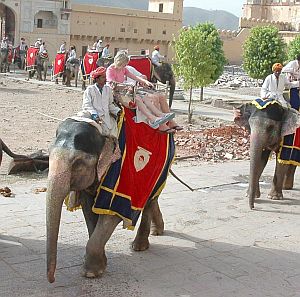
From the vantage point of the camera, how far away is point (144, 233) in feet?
20.8

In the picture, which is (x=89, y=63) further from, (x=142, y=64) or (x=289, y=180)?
(x=289, y=180)

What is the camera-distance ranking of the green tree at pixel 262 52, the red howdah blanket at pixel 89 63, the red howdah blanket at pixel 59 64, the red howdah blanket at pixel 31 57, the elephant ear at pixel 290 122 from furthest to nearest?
the green tree at pixel 262 52 < the red howdah blanket at pixel 31 57 < the red howdah blanket at pixel 59 64 < the red howdah blanket at pixel 89 63 < the elephant ear at pixel 290 122

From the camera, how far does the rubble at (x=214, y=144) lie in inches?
480

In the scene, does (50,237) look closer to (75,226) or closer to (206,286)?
(206,286)

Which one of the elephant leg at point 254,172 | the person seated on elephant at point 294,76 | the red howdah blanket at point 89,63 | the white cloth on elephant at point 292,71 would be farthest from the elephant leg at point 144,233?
the red howdah blanket at point 89,63

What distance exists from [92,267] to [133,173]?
0.92 m

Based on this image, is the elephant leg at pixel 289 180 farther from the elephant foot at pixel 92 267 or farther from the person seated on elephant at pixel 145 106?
the elephant foot at pixel 92 267

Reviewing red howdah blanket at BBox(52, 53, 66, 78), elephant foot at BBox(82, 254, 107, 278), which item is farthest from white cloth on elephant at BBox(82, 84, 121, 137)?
red howdah blanket at BBox(52, 53, 66, 78)

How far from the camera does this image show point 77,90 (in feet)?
78.2

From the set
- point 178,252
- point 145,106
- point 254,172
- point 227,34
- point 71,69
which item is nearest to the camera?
point 145,106

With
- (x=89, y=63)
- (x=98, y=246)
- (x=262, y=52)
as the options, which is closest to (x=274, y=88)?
(x=98, y=246)

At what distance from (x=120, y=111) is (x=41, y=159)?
428cm

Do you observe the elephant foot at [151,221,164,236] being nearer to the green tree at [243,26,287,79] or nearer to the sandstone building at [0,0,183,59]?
the green tree at [243,26,287,79]

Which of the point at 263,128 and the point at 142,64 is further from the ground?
the point at 142,64
